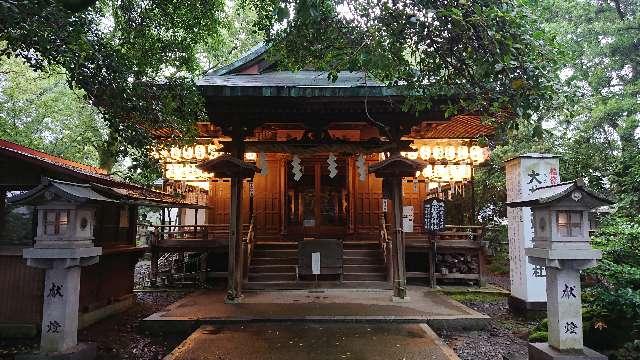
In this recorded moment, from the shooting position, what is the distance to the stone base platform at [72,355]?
621 cm

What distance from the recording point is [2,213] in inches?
362

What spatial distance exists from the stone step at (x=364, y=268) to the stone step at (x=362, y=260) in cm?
21

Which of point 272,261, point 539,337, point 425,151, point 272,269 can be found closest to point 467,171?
point 425,151

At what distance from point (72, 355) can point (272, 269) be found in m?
7.59

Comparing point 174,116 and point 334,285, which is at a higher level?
point 174,116

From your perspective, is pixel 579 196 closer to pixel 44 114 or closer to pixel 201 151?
pixel 201 151

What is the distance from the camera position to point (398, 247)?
11.3m

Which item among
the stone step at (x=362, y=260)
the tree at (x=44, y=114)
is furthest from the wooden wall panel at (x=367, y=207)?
the tree at (x=44, y=114)

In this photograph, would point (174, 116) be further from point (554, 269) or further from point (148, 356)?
point (554, 269)

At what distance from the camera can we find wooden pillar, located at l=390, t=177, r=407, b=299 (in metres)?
11.3

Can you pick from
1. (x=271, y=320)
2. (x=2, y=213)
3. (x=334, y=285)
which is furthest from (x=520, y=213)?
(x=2, y=213)

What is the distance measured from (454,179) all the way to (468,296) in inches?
162

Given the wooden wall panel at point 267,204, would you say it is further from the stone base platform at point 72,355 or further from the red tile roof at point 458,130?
the stone base platform at point 72,355

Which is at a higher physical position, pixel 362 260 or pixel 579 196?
pixel 579 196
